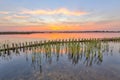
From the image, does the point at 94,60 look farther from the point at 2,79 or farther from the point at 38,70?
the point at 2,79

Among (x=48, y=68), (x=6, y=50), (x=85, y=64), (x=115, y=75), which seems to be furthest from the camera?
(x=6, y=50)

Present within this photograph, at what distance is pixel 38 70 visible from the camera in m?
18.1

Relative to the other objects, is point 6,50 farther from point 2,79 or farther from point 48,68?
point 2,79

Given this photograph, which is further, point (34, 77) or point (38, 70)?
point (38, 70)

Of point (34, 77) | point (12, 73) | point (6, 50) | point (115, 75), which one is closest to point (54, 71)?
point (34, 77)

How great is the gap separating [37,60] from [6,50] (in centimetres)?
1335

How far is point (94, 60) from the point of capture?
2220 cm

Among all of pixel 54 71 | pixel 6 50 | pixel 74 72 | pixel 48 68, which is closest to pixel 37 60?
pixel 48 68

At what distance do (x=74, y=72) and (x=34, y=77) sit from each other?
4.19 metres

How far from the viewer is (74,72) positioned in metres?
17.4

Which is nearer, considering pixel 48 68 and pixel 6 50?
pixel 48 68

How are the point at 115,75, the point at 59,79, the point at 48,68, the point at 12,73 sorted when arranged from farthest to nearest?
1. the point at 48,68
2. the point at 12,73
3. the point at 115,75
4. the point at 59,79

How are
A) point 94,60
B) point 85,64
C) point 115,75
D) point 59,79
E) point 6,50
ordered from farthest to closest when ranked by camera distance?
1. point 6,50
2. point 94,60
3. point 85,64
4. point 115,75
5. point 59,79

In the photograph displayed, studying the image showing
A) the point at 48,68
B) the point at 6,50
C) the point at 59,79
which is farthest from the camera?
the point at 6,50
